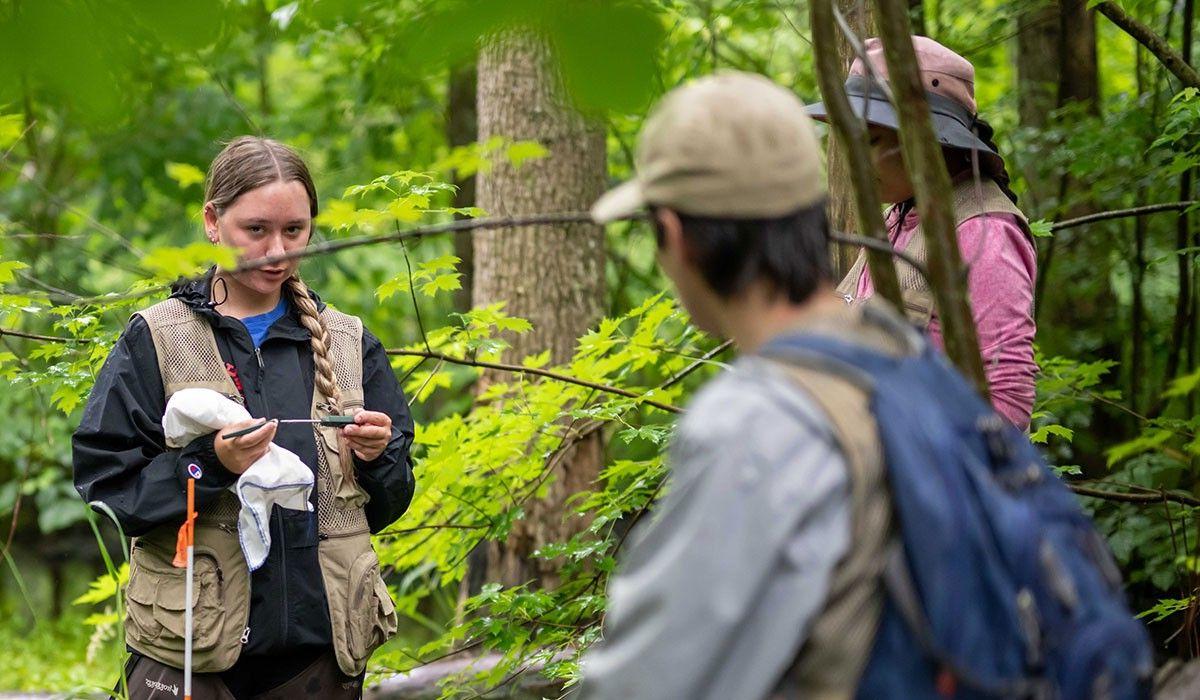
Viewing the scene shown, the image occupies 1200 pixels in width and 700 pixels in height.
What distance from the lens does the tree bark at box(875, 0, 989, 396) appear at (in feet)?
6.05

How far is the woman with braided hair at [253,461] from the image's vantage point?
2.48 meters

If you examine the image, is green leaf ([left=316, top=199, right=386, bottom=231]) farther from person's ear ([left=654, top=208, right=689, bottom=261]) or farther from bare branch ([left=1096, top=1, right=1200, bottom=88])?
bare branch ([left=1096, top=1, right=1200, bottom=88])

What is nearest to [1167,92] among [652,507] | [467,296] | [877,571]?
[652,507]

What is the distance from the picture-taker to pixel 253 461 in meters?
2.47

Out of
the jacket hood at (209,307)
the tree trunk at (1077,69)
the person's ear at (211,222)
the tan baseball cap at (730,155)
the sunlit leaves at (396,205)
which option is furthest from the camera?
the tree trunk at (1077,69)

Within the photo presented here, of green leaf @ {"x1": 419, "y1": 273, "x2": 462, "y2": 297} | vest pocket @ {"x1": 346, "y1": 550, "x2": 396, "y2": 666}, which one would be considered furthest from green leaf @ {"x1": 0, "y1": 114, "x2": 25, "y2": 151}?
vest pocket @ {"x1": 346, "y1": 550, "x2": 396, "y2": 666}

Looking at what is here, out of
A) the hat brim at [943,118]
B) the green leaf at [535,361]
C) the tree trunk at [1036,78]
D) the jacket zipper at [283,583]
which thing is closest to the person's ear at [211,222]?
the jacket zipper at [283,583]

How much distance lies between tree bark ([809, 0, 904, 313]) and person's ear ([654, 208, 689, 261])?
0.53 metres

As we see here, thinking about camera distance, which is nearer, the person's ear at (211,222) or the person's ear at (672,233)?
the person's ear at (672,233)

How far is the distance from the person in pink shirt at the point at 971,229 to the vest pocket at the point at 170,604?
1463 mm

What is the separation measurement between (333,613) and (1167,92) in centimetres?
397

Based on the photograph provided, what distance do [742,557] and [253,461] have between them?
4.94ft

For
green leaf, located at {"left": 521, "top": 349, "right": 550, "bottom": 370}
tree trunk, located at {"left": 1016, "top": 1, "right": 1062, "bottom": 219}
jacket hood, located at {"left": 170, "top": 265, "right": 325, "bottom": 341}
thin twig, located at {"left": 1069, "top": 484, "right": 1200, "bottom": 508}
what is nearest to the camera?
jacket hood, located at {"left": 170, "top": 265, "right": 325, "bottom": 341}

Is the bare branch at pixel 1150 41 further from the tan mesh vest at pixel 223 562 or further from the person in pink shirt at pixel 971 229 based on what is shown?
the tan mesh vest at pixel 223 562
